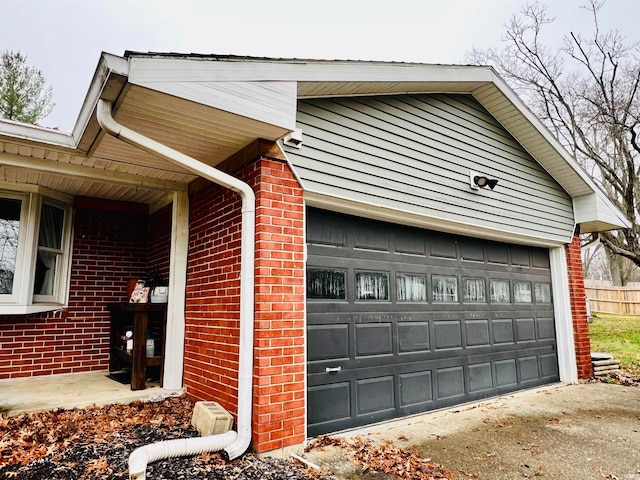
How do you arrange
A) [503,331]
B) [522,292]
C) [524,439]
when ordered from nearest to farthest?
[524,439], [503,331], [522,292]

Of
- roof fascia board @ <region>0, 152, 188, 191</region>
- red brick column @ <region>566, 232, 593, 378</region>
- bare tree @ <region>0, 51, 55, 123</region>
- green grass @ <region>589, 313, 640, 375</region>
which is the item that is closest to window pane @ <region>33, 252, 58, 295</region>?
roof fascia board @ <region>0, 152, 188, 191</region>

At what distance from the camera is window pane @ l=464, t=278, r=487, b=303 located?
18.0 feet

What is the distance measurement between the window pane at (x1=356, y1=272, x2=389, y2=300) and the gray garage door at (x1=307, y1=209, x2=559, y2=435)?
1 centimetres

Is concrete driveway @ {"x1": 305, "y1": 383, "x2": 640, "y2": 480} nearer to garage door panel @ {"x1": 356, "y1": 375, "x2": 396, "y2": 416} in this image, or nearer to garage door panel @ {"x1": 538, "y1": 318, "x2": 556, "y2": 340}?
garage door panel @ {"x1": 356, "y1": 375, "x2": 396, "y2": 416}

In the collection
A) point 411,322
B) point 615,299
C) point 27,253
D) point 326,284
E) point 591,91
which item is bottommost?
point 411,322

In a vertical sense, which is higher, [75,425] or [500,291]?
[500,291]

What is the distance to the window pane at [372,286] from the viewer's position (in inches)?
173

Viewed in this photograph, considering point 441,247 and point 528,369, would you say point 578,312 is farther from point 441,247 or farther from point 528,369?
point 441,247

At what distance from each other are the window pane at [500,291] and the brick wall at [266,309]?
3.37 metres

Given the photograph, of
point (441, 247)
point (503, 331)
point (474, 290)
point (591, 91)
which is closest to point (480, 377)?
point (503, 331)

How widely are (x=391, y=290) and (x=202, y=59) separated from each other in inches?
A: 117

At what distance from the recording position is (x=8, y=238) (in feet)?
15.5

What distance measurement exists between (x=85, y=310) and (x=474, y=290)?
4.95 m

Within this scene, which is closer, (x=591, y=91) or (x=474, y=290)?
(x=474, y=290)
